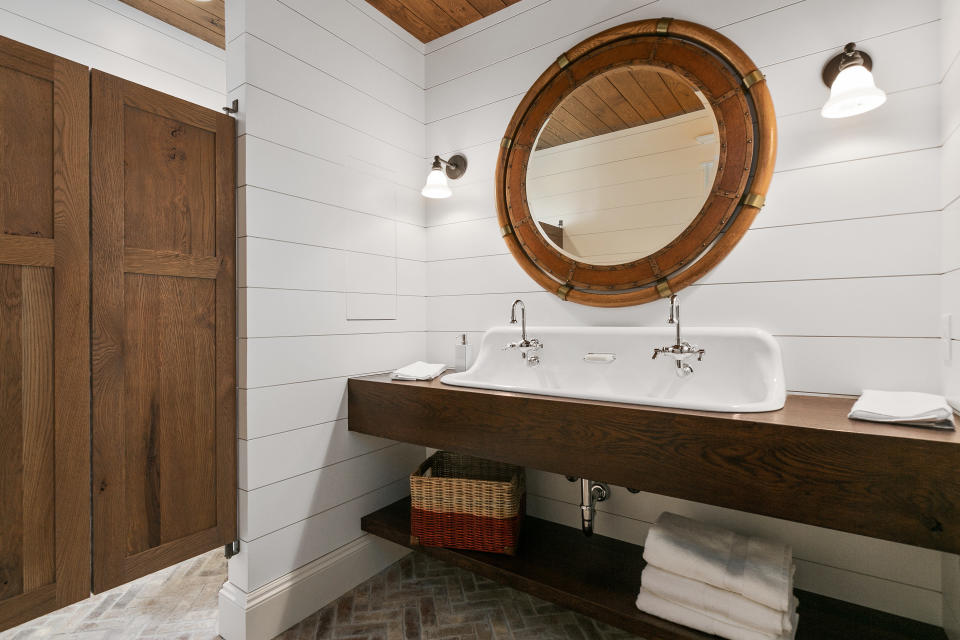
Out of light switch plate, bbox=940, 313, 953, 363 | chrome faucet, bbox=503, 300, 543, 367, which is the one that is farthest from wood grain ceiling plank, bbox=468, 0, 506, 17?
light switch plate, bbox=940, 313, 953, 363

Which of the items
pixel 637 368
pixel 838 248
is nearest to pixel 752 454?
pixel 637 368

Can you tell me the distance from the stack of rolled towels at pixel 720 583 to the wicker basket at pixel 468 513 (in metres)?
0.49

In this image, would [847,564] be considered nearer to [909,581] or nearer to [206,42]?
[909,581]

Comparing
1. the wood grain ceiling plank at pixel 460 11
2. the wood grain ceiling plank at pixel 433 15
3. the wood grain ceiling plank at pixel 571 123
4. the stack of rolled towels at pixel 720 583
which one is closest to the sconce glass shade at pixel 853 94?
the wood grain ceiling plank at pixel 571 123

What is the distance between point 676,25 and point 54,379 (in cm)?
224

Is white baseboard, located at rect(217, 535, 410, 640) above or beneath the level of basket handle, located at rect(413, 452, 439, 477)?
beneath

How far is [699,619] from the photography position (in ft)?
4.01

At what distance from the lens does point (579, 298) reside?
1842 millimetres

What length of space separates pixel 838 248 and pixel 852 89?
445mm

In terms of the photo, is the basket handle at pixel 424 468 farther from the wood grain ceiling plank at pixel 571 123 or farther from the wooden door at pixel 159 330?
the wood grain ceiling plank at pixel 571 123

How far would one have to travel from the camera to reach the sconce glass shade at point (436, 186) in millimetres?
2070

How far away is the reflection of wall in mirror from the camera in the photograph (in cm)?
161

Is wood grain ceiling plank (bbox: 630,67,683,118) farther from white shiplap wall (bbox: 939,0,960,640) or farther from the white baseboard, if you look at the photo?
the white baseboard

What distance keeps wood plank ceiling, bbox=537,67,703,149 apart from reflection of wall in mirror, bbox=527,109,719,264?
3cm
